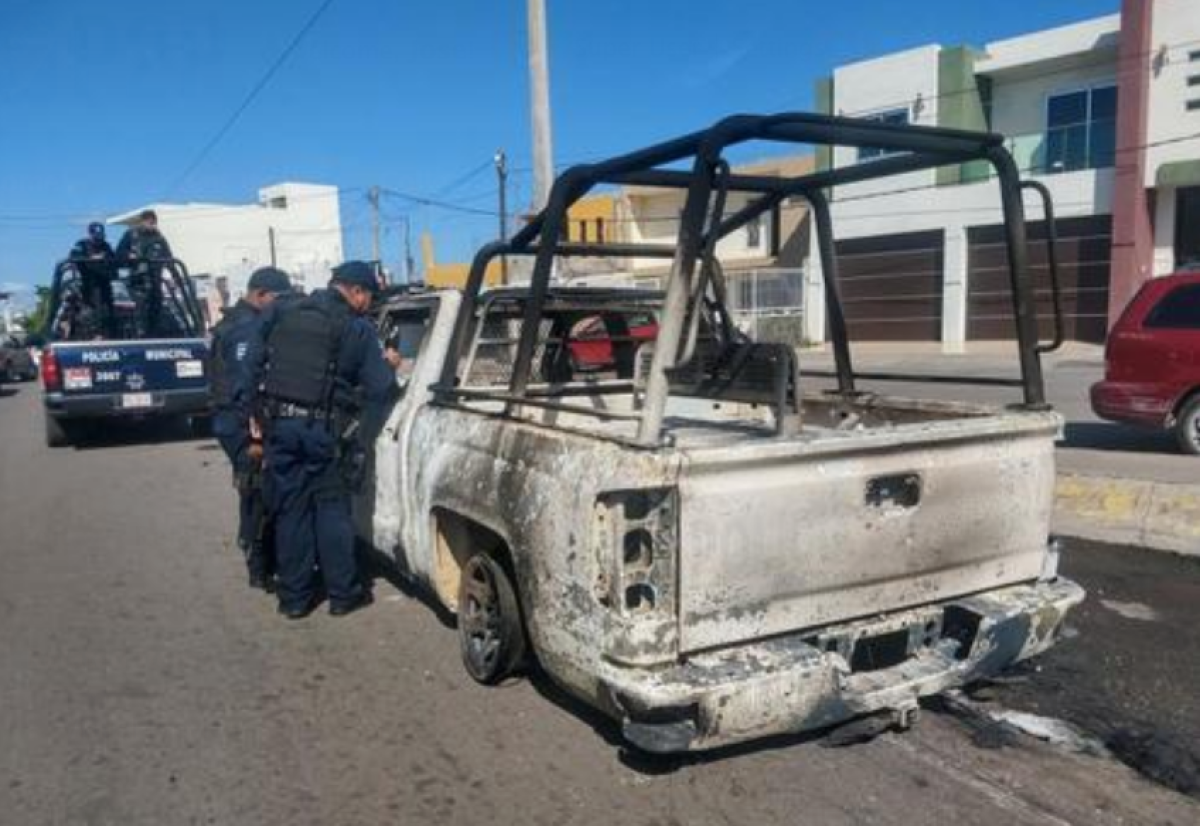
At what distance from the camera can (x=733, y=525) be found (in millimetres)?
3170

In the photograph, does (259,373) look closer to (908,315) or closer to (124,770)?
(124,770)

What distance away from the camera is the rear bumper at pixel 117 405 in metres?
12.3

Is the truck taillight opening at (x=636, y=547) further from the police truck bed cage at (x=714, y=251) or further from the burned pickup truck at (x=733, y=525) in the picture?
the police truck bed cage at (x=714, y=251)

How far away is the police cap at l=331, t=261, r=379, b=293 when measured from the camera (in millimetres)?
5367

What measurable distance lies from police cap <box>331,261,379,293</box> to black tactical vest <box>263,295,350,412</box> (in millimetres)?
143

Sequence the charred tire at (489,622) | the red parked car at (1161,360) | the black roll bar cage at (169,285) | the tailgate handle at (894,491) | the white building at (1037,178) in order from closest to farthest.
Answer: the tailgate handle at (894,491)
the charred tire at (489,622)
the red parked car at (1161,360)
the black roll bar cage at (169,285)
the white building at (1037,178)

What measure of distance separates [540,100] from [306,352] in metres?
9.12

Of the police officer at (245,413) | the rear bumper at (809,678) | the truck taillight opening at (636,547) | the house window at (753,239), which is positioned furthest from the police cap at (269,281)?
the house window at (753,239)

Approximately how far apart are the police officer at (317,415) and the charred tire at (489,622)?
1.20 meters

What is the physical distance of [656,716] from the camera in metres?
3.06

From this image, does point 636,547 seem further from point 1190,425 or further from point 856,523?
point 1190,425

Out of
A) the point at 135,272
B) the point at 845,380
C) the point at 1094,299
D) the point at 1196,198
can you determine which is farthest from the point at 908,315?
the point at 845,380

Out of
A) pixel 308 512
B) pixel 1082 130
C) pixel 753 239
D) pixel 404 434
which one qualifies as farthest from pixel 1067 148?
pixel 308 512

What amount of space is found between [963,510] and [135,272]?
12.4m
